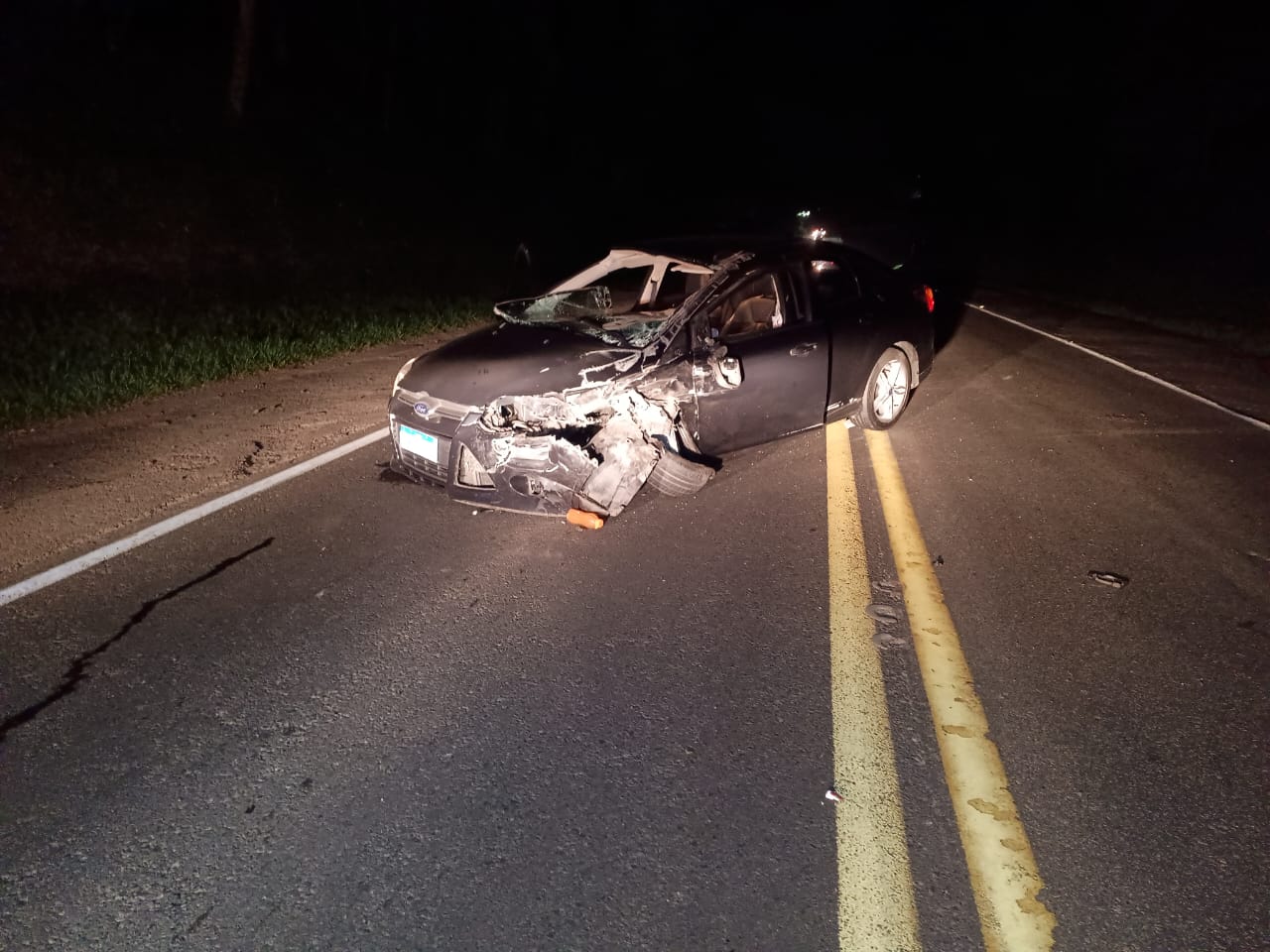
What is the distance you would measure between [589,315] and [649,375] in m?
1.28

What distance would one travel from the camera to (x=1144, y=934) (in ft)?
7.85

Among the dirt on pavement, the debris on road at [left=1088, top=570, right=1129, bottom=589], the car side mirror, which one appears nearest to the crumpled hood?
the car side mirror

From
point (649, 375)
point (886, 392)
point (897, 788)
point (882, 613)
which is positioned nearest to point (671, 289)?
point (649, 375)

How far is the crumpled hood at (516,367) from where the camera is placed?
504 cm

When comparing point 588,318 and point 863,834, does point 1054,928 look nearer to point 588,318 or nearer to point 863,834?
point 863,834

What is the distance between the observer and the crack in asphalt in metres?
3.34

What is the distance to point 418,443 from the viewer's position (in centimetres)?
520

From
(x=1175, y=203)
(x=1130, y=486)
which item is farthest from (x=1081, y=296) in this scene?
(x=1175, y=203)

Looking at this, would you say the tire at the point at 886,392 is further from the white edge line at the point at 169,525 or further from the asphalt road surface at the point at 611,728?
the white edge line at the point at 169,525

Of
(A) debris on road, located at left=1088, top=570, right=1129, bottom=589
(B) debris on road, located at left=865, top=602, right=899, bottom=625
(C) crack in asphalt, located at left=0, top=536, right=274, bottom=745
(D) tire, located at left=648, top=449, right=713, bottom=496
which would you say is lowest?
(C) crack in asphalt, located at left=0, top=536, right=274, bottom=745

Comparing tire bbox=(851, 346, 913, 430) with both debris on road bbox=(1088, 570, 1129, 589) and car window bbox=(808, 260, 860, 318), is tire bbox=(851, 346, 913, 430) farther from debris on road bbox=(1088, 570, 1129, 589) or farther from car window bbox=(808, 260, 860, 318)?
debris on road bbox=(1088, 570, 1129, 589)

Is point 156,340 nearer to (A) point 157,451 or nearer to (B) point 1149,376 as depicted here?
(A) point 157,451

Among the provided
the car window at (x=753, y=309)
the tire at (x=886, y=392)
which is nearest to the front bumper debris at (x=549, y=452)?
the car window at (x=753, y=309)

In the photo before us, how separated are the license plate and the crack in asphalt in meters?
0.99
